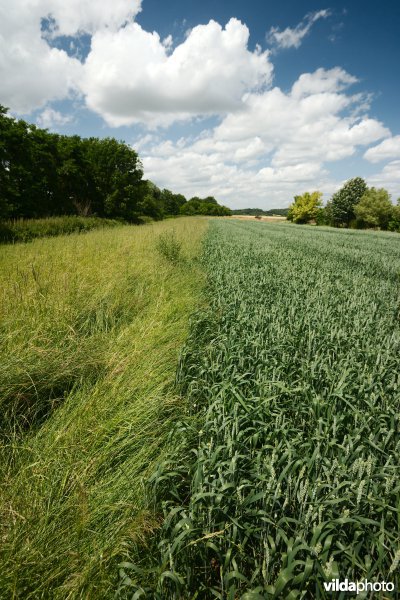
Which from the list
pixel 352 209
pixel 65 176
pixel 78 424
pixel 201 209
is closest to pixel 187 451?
pixel 78 424

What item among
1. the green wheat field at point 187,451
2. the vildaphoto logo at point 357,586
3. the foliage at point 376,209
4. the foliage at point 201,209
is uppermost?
the foliage at point 201,209

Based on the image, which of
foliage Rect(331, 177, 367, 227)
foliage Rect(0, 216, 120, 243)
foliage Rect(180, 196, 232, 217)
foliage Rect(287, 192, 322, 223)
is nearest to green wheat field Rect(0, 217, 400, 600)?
foliage Rect(0, 216, 120, 243)

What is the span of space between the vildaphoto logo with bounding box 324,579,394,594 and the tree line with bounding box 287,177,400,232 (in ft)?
195

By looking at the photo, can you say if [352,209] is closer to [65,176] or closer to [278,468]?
[65,176]

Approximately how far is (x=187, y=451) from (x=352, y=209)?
221 ft

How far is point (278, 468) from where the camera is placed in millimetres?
1994

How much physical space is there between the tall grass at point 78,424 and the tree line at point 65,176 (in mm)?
12952

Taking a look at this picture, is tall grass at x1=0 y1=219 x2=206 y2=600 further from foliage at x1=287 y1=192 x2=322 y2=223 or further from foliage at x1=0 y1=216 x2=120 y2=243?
foliage at x1=287 y1=192 x2=322 y2=223

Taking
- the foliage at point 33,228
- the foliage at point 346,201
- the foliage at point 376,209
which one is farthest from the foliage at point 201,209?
the foliage at point 33,228

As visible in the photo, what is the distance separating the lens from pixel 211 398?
2.75 metres

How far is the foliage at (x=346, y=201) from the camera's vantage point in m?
59.0

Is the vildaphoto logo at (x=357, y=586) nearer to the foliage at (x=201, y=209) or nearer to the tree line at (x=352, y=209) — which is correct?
the tree line at (x=352, y=209)

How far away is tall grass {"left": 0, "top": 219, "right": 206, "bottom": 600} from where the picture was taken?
1.51 metres

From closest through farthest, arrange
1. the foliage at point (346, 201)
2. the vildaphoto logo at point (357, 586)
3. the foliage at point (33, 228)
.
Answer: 1. the vildaphoto logo at point (357, 586)
2. the foliage at point (33, 228)
3. the foliage at point (346, 201)
